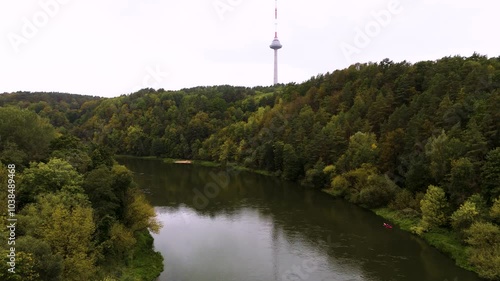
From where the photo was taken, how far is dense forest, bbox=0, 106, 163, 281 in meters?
24.6

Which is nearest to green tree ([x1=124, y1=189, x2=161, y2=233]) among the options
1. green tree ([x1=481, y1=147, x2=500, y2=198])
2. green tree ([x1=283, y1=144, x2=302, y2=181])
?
green tree ([x1=481, y1=147, x2=500, y2=198])

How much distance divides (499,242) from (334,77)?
2803 inches

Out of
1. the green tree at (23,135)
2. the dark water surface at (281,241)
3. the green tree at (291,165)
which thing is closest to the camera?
the dark water surface at (281,241)

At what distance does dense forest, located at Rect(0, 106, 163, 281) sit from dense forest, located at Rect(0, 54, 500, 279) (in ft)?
1.47

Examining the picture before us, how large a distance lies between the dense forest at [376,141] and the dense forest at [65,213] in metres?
0.45

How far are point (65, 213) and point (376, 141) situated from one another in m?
54.4

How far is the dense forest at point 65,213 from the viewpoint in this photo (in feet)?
80.7

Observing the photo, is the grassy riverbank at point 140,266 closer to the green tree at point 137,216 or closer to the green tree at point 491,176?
the green tree at point 137,216

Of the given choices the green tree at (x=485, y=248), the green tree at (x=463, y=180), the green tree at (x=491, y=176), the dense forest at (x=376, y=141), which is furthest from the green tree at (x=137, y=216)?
the green tree at (x=491, y=176)

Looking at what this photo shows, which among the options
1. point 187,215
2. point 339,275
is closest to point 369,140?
point 187,215

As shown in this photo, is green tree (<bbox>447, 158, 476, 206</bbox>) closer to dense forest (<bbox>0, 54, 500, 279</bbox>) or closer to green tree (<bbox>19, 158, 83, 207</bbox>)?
dense forest (<bbox>0, 54, 500, 279</bbox>)

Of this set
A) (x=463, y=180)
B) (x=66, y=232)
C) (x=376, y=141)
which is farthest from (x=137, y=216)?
(x=376, y=141)

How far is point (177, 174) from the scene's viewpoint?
307ft

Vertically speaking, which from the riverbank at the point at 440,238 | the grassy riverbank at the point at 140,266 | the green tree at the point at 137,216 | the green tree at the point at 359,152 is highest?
the green tree at the point at 359,152
